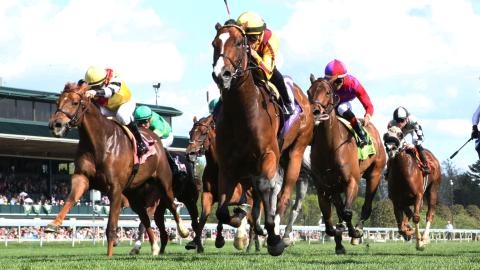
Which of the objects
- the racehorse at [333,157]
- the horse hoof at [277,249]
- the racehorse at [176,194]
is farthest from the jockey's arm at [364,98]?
the horse hoof at [277,249]

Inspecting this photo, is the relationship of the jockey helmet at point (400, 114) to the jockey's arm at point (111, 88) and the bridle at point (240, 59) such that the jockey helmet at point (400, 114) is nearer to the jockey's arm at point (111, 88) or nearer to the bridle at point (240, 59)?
the jockey's arm at point (111, 88)

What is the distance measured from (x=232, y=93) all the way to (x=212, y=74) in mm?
634

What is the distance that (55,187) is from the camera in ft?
133

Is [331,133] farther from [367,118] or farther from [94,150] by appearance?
[94,150]

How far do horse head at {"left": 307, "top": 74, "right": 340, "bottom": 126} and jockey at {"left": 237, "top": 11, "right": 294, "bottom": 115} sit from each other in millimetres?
1633

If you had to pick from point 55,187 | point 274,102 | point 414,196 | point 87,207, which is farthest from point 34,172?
point 274,102

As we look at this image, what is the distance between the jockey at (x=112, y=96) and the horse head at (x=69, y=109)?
0.46 ft

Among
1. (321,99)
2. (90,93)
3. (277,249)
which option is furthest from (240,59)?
(90,93)

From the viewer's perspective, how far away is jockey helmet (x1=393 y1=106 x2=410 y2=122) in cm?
1691

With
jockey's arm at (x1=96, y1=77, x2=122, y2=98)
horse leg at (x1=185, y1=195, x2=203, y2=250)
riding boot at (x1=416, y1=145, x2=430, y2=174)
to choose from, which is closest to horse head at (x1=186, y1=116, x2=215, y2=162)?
horse leg at (x1=185, y1=195, x2=203, y2=250)

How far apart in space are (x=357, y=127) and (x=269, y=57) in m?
3.69

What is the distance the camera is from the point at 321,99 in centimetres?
1131

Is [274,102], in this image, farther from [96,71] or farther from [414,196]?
[414,196]

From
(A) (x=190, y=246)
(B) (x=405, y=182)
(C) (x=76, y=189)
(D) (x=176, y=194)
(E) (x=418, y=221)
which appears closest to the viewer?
(C) (x=76, y=189)
